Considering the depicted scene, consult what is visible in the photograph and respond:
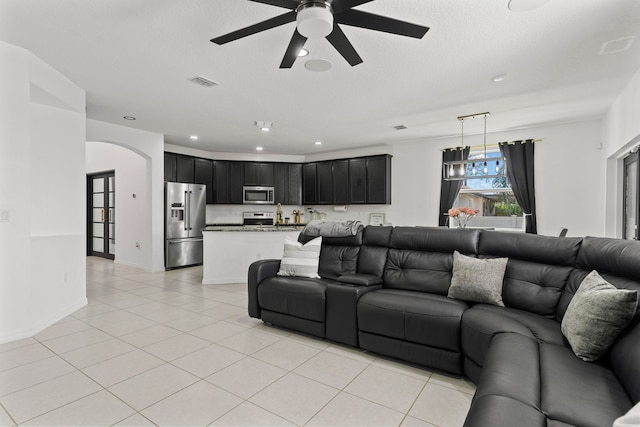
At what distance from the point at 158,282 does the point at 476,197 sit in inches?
242

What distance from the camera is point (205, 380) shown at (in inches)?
94.9

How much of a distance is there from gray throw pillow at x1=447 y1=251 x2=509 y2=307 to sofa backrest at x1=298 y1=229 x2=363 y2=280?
1.14 metres

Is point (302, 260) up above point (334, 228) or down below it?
below

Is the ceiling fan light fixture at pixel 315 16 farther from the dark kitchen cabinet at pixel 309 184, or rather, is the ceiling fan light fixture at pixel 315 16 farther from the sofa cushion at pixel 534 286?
the dark kitchen cabinet at pixel 309 184

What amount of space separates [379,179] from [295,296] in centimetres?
463

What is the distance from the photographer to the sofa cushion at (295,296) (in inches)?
123

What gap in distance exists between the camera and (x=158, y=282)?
567 cm

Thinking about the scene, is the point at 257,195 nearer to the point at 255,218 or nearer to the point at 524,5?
the point at 255,218

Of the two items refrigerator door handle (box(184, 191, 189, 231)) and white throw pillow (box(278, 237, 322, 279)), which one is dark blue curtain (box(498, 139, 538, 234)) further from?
refrigerator door handle (box(184, 191, 189, 231))

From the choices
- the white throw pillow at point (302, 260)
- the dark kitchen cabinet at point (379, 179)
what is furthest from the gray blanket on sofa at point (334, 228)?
the dark kitchen cabinet at point (379, 179)

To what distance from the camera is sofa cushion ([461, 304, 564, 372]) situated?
2.07 meters

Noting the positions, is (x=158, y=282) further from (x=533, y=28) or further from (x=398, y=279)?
(x=533, y=28)

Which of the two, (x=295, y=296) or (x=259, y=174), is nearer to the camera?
(x=295, y=296)

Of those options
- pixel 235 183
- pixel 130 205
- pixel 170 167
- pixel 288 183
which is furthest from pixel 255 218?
pixel 130 205
